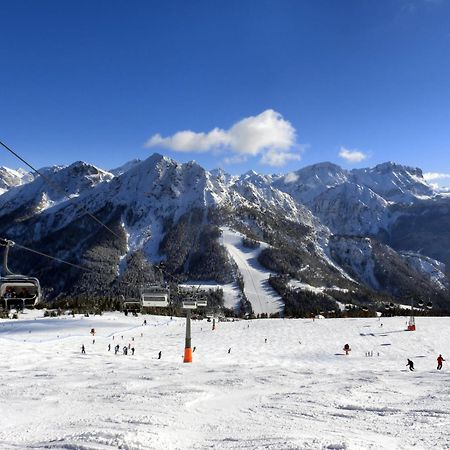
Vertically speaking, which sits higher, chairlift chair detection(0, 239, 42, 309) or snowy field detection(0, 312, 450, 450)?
chairlift chair detection(0, 239, 42, 309)

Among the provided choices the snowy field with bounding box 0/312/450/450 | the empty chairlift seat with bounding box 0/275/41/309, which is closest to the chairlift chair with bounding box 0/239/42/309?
the empty chairlift seat with bounding box 0/275/41/309

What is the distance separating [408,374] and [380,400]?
1373 cm

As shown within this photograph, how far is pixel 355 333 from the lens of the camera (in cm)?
8450

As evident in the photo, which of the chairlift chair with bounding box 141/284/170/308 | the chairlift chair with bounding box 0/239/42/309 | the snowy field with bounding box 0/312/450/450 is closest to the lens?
the snowy field with bounding box 0/312/450/450

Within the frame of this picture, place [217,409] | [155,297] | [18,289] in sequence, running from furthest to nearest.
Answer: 1. [155,297]
2. [18,289]
3. [217,409]

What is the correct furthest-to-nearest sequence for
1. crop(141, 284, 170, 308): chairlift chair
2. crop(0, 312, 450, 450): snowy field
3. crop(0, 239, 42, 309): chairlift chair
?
crop(141, 284, 170, 308): chairlift chair < crop(0, 239, 42, 309): chairlift chair < crop(0, 312, 450, 450): snowy field

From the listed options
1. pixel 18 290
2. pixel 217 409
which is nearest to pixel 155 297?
pixel 18 290

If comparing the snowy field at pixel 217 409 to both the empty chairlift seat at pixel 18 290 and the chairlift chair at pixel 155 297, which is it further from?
the chairlift chair at pixel 155 297

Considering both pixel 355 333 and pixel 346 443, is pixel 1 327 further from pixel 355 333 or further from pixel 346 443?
pixel 346 443

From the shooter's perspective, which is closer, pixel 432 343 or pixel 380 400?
pixel 380 400

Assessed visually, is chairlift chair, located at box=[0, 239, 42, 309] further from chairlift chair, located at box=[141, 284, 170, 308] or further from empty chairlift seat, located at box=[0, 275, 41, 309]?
chairlift chair, located at box=[141, 284, 170, 308]

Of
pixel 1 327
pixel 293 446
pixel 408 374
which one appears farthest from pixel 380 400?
pixel 1 327

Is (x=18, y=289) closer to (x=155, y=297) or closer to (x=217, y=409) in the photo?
(x=217, y=409)

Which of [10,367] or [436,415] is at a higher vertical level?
[436,415]
